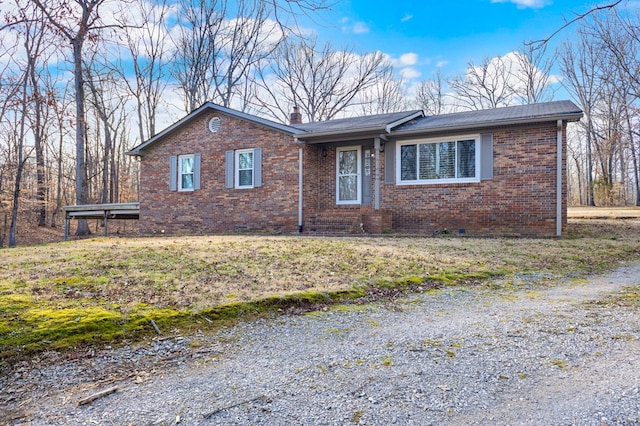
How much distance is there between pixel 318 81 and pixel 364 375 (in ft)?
91.6

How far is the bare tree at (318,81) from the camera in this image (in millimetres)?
28375

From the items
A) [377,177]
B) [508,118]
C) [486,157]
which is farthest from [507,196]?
[377,177]

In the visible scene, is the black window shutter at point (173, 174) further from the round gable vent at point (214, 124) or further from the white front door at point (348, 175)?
the white front door at point (348, 175)

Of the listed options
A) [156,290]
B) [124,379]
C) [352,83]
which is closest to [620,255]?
[156,290]

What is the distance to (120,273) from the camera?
192 inches

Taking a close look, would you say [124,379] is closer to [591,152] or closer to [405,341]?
[405,341]

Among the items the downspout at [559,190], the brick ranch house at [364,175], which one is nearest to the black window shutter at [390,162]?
the brick ranch house at [364,175]

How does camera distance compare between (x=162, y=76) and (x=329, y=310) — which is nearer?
(x=329, y=310)

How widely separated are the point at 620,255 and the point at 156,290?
8225 millimetres

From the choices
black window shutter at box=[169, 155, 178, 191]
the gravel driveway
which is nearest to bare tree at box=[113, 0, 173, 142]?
black window shutter at box=[169, 155, 178, 191]

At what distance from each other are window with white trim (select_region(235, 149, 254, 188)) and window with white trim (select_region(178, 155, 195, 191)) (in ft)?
6.38

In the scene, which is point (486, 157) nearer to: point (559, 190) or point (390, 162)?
point (559, 190)

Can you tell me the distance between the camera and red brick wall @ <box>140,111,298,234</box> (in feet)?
43.7

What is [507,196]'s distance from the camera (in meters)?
11.0
